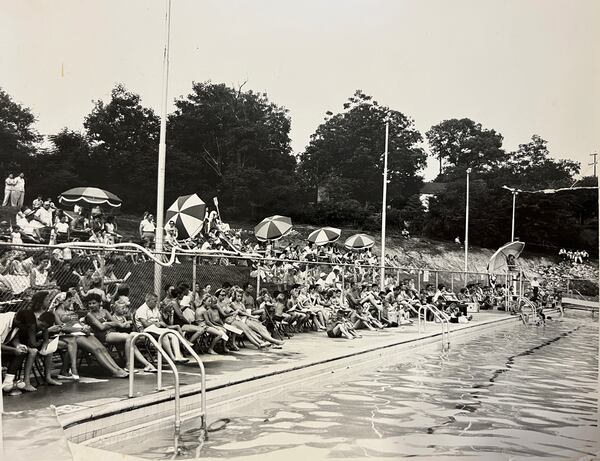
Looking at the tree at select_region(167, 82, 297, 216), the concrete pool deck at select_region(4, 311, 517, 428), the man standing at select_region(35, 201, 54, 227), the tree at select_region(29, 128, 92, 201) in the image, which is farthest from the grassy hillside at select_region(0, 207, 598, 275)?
the concrete pool deck at select_region(4, 311, 517, 428)

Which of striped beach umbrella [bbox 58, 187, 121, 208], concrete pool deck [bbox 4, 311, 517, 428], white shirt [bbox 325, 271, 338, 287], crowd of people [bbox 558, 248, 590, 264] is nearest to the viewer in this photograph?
concrete pool deck [bbox 4, 311, 517, 428]

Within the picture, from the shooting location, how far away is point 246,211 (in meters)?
44.6

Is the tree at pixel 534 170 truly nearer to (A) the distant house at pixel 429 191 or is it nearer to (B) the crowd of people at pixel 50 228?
(A) the distant house at pixel 429 191

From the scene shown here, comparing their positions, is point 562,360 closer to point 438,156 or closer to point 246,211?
point 246,211

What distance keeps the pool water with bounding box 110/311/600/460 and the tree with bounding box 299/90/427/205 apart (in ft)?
119

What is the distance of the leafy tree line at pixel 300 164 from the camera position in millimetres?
40594

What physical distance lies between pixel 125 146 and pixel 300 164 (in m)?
15.6

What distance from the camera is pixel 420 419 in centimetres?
812

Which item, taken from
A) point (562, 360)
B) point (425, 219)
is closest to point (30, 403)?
point (562, 360)

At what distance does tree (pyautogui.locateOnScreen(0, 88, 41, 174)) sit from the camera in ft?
113

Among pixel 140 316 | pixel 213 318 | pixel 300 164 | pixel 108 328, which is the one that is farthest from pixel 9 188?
pixel 300 164

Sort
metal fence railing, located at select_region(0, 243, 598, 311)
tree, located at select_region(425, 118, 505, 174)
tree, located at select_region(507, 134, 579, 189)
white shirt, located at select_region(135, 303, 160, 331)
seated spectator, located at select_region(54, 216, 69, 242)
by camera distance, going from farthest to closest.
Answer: tree, located at select_region(425, 118, 505, 174)
tree, located at select_region(507, 134, 579, 189)
seated spectator, located at select_region(54, 216, 69, 242)
metal fence railing, located at select_region(0, 243, 598, 311)
white shirt, located at select_region(135, 303, 160, 331)

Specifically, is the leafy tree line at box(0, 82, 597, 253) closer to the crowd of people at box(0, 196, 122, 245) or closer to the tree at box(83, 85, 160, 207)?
the tree at box(83, 85, 160, 207)

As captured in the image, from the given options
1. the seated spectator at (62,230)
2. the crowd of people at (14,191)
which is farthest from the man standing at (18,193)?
the seated spectator at (62,230)
